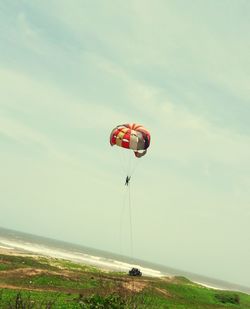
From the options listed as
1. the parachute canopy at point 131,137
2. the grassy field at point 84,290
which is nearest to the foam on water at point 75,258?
the grassy field at point 84,290

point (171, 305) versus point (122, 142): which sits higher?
point (122, 142)

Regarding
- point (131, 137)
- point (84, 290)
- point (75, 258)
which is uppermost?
point (75, 258)

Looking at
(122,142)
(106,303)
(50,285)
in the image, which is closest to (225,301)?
(50,285)

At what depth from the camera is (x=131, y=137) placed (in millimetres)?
32562

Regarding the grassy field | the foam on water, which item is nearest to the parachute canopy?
the grassy field

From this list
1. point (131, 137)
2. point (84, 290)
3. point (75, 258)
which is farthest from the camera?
point (75, 258)

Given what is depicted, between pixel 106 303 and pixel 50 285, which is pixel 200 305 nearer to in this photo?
pixel 50 285

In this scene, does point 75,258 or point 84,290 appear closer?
point 84,290

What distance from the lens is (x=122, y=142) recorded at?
107ft

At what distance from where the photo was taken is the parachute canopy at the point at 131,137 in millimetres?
32531

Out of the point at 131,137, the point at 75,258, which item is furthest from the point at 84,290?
the point at 75,258

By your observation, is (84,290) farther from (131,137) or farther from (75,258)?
(75,258)

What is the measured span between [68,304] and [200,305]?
18.9m

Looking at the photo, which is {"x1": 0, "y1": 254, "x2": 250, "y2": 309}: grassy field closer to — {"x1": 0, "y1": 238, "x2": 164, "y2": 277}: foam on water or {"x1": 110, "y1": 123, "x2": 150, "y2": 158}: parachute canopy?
{"x1": 110, "y1": 123, "x2": 150, "y2": 158}: parachute canopy
